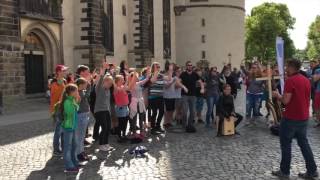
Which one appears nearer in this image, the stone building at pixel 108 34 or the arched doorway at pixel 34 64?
the stone building at pixel 108 34

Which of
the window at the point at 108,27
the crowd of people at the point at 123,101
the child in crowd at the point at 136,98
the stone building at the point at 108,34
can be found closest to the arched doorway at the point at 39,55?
the stone building at the point at 108,34

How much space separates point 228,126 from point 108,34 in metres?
19.5

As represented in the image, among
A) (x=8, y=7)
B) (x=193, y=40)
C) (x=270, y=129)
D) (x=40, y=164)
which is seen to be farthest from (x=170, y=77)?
(x=193, y=40)

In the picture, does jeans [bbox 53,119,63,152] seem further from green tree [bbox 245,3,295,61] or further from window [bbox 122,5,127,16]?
green tree [bbox 245,3,295,61]

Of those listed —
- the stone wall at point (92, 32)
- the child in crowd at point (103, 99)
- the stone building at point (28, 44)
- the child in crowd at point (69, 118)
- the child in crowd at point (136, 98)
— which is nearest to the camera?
the child in crowd at point (69, 118)

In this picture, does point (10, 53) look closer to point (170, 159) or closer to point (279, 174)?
point (170, 159)

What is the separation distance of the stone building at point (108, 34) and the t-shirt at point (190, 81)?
30.8 feet

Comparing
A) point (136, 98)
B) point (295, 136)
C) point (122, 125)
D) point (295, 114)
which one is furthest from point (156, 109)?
point (295, 114)

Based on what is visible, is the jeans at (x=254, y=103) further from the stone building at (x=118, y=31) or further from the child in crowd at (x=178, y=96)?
the stone building at (x=118, y=31)

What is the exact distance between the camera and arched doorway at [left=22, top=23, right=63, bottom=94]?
74.9 ft

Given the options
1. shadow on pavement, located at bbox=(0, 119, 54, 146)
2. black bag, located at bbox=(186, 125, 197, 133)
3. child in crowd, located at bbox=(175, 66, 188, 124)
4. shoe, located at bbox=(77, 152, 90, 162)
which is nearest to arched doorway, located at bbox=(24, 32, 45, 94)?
shadow on pavement, located at bbox=(0, 119, 54, 146)

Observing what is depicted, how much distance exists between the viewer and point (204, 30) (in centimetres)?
4750

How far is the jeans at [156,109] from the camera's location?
1229 centimetres

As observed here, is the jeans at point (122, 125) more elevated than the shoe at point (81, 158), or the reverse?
the jeans at point (122, 125)
